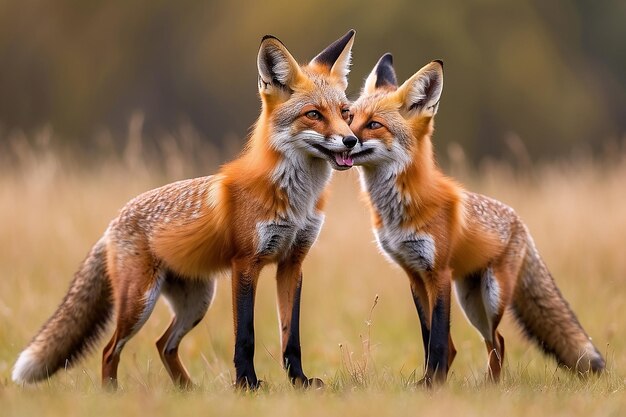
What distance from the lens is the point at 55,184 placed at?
1182 cm

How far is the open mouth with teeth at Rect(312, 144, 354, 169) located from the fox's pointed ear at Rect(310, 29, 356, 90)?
2.20ft

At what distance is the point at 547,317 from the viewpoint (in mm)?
6410

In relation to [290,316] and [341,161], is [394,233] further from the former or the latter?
[290,316]

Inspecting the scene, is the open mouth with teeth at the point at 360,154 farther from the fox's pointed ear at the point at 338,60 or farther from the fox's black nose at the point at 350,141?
the fox's pointed ear at the point at 338,60

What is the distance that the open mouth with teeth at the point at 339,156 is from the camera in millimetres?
5480

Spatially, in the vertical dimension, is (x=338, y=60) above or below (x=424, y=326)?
above

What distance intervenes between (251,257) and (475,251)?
4.80ft

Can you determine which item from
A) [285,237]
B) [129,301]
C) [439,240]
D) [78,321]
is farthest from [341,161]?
[78,321]

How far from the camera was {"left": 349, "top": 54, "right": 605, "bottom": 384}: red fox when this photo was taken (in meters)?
5.77

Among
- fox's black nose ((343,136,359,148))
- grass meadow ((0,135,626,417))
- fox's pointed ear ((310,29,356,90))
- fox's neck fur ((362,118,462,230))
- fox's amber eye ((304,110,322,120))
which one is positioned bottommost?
grass meadow ((0,135,626,417))

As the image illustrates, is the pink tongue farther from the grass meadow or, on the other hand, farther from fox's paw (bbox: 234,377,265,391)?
fox's paw (bbox: 234,377,265,391)

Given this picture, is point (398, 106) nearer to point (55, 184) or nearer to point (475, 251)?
point (475, 251)

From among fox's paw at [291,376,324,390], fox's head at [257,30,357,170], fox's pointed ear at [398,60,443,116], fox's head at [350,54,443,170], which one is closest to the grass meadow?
fox's paw at [291,376,324,390]

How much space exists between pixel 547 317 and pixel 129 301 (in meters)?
2.73
